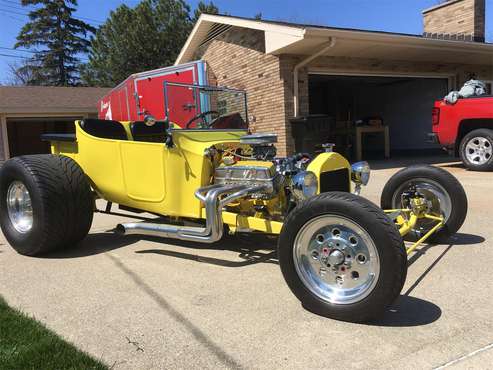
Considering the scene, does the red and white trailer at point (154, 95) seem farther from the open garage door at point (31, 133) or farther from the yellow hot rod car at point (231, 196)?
the open garage door at point (31, 133)

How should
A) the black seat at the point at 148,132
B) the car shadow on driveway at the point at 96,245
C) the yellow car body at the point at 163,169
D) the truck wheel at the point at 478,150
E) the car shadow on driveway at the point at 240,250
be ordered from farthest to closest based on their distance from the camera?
1. the truck wheel at the point at 478,150
2. the black seat at the point at 148,132
3. the car shadow on driveway at the point at 96,245
4. the car shadow on driveway at the point at 240,250
5. the yellow car body at the point at 163,169

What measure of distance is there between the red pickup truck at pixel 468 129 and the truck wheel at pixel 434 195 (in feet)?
18.5

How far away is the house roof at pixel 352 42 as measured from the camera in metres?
9.34

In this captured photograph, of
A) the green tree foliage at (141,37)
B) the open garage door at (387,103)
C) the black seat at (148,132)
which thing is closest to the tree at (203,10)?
the green tree foliage at (141,37)

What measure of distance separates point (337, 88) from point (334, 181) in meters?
16.7

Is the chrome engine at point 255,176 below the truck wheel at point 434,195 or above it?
above

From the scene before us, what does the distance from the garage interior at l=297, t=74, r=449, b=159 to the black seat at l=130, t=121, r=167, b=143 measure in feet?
27.7

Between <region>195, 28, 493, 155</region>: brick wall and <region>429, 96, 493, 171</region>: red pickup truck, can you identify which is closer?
<region>429, 96, 493, 171</region>: red pickup truck

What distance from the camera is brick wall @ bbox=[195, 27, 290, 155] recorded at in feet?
34.7

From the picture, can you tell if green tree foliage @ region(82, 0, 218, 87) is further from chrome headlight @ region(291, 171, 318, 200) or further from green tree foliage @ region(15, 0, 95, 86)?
chrome headlight @ region(291, 171, 318, 200)

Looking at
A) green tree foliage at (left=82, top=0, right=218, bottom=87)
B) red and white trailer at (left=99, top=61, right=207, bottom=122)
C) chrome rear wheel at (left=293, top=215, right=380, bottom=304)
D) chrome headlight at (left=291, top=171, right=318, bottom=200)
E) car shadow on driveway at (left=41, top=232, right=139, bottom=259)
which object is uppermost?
green tree foliage at (left=82, top=0, right=218, bottom=87)

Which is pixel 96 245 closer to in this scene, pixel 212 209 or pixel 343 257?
pixel 212 209

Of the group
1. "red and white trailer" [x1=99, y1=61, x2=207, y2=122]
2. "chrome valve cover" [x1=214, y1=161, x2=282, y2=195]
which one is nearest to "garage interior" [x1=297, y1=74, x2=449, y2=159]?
"red and white trailer" [x1=99, y1=61, x2=207, y2=122]

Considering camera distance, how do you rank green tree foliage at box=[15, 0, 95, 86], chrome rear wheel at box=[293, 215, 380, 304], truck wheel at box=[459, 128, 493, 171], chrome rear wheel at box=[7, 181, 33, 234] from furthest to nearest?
green tree foliage at box=[15, 0, 95, 86] → truck wheel at box=[459, 128, 493, 171] → chrome rear wheel at box=[7, 181, 33, 234] → chrome rear wheel at box=[293, 215, 380, 304]
